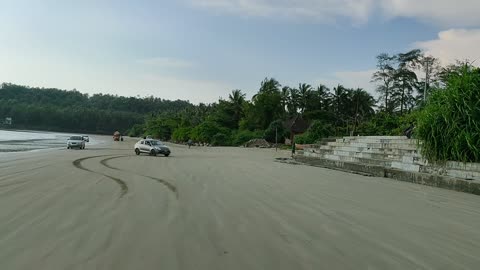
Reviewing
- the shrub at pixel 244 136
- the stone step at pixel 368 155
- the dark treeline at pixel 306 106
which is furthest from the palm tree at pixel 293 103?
the stone step at pixel 368 155

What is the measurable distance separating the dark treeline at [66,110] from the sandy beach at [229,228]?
415 ft

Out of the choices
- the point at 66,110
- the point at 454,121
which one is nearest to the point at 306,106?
the point at 454,121

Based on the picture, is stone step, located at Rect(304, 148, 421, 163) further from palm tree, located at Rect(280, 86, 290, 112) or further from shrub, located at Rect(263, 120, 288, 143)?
palm tree, located at Rect(280, 86, 290, 112)

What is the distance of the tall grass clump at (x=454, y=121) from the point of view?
44.2ft

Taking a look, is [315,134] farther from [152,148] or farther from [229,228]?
[229,228]

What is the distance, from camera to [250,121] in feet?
242

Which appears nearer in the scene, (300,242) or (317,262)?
(317,262)

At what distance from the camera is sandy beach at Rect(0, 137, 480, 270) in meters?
4.84

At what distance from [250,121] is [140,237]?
6825 centimetres

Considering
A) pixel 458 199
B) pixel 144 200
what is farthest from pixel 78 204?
Answer: pixel 458 199

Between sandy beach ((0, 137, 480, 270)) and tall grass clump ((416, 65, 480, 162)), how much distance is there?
2.53 metres

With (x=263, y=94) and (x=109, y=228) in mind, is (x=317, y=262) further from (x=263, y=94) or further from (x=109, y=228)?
(x=263, y=94)

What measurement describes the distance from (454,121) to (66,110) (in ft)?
538

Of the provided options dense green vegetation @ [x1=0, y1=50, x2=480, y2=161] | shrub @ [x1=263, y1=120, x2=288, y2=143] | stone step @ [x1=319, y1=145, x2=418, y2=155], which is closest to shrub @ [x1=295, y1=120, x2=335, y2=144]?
dense green vegetation @ [x1=0, y1=50, x2=480, y2=161]
